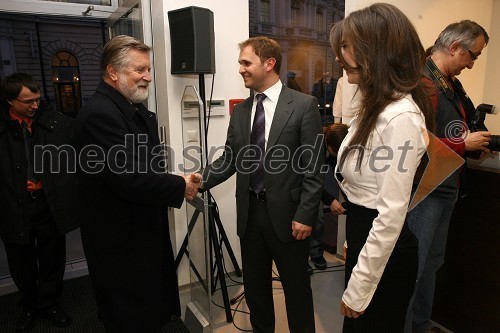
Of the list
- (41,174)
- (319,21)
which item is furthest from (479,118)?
(319,21)

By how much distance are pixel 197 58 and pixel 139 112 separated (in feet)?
2.28

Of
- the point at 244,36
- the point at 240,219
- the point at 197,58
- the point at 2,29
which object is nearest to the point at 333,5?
the point at 244,36

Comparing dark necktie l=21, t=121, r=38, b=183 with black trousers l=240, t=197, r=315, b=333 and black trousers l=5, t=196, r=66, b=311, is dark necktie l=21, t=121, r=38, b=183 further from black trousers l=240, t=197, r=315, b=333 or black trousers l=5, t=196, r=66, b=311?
black trousers l=240, t=197, r=315, b=333

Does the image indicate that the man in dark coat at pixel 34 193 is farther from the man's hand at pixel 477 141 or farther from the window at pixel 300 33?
the window at pixel 300 33

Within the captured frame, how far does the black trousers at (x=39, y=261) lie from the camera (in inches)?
91.9

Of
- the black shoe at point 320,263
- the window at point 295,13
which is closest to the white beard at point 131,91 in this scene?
the black shoe at point 320,263

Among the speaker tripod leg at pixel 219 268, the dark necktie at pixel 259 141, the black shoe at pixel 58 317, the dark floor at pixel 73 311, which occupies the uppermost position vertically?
the dark necktie at pixel 259 141

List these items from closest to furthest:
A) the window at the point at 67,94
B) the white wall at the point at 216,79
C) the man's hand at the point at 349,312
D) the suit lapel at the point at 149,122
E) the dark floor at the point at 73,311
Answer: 1. the man's hand at the point at 349,312
2. the suit lapel at the point at 149,122
3. the dark floor at the point at 73,311
4. the white wall at the point at 216,79
5. the window at the point at 67,94

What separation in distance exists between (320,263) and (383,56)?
245 cm

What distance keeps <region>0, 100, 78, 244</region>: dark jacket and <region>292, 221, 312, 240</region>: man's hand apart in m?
1.58

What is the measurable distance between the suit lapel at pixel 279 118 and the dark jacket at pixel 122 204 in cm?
52

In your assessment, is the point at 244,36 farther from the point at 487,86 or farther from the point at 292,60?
the point at 292,60

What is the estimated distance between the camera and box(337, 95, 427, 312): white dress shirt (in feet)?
3.17

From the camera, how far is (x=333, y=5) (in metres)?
4.34
